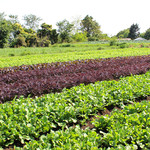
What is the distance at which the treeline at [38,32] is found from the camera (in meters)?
33.8

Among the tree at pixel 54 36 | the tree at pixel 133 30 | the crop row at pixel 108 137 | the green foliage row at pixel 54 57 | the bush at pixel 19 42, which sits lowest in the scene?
the crop row at pixel 108 137

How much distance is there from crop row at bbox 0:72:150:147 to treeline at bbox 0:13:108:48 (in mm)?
32040

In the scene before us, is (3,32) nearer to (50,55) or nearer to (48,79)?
(50,55)

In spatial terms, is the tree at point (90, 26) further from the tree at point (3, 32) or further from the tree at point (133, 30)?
the tree at point (3, 32)

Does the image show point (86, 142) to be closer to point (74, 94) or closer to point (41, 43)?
point (74, 94)

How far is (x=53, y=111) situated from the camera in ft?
12.6

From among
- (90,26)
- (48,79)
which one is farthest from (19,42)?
(90,26)

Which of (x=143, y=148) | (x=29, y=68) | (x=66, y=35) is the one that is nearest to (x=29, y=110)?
(x=143, y=148)

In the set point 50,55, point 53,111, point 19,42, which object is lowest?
point 53,111

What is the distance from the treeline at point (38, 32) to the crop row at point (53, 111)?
32040 mm

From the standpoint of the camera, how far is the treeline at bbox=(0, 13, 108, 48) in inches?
1329

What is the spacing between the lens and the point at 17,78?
24.8 feet

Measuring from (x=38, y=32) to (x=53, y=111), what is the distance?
41.5m

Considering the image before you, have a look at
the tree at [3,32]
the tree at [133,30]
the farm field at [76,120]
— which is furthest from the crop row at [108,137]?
the tree at [133,30]
